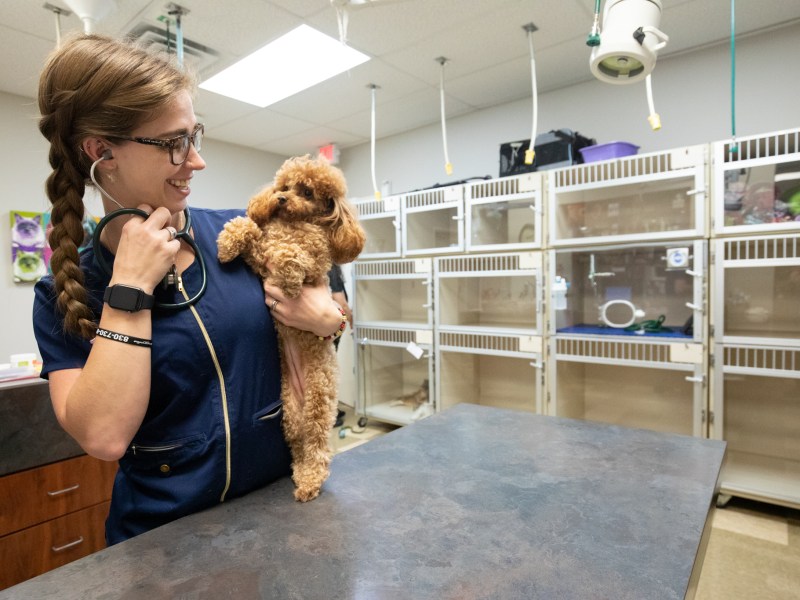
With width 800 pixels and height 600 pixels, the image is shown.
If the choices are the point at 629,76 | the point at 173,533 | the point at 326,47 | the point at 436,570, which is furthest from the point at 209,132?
the point at 436,570

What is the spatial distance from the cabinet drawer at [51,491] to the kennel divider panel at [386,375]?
6.63 feet

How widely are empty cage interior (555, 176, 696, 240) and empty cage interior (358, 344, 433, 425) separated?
1.57 meters

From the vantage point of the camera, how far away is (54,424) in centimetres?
171

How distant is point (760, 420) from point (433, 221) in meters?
2.25

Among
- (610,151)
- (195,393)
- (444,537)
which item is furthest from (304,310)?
(610,151)

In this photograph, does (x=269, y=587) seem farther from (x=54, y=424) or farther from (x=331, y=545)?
(x=54, y=424)

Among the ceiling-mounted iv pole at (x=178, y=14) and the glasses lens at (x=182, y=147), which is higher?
the ceiling-mounted iv pole at (x=178, y=14)

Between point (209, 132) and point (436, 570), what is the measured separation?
13.5 feet

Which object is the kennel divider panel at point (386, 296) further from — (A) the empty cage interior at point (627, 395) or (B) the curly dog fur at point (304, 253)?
(B) the curly dog fur at point (304, 253)

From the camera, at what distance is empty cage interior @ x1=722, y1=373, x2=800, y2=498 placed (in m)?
2.38

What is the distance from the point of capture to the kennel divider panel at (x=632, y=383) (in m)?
2.34

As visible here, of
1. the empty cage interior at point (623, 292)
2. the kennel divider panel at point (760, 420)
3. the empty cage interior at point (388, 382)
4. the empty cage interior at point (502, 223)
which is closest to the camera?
the kennel divider panel at point (760, 420)

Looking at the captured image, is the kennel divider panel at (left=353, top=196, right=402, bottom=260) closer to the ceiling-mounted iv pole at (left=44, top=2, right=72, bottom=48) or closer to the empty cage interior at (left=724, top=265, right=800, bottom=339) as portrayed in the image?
the ceiling-mounted iv pole at (left=44, top=2, right=72, bottom=48)

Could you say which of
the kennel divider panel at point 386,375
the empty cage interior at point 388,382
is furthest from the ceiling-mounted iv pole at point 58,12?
the empty cage interior at point 388,382
